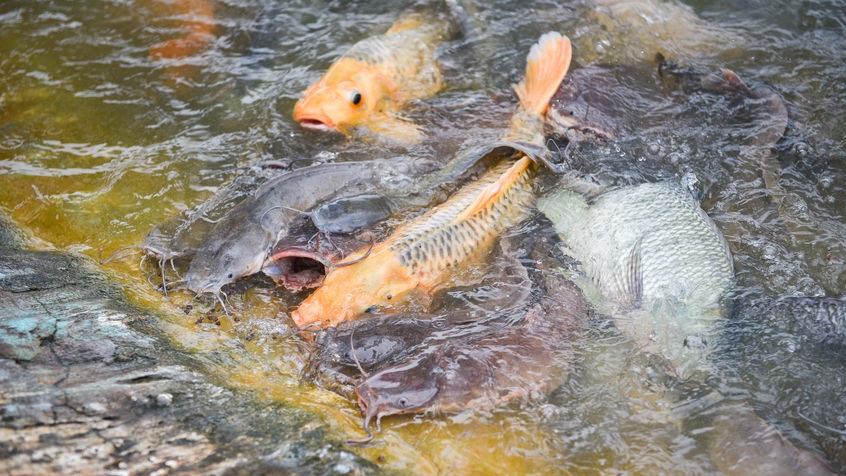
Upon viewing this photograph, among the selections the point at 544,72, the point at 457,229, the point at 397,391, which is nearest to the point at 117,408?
the point at 397,391

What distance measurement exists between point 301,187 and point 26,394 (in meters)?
1.97

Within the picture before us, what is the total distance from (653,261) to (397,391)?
1654mm

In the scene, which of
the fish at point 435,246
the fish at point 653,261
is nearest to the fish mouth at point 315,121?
the fish at point 435,246

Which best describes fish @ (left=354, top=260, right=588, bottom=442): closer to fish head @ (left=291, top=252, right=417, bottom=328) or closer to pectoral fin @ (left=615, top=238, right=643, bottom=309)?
pectoral fin @ (left=615, top=238, right=643, bottom=309)

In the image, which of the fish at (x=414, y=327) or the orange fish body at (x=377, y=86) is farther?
the orange fish body at (x=377, y=86)

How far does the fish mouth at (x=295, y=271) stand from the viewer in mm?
3979

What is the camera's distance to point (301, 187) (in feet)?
13.9

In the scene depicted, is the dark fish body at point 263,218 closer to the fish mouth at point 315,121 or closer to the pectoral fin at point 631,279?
the fish mouth at point 315,121

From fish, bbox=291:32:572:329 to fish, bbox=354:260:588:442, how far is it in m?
0.48

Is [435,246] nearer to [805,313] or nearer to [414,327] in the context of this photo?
[414,327]

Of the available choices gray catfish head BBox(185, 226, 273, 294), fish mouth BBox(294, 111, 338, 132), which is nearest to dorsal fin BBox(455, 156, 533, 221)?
gray catfish head BBox(185, 226, 273, 294)

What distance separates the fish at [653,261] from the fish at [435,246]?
29 cm

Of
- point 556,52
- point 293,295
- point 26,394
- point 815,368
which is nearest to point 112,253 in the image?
point 293,295

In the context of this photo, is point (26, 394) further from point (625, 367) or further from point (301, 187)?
point (625, 367)
